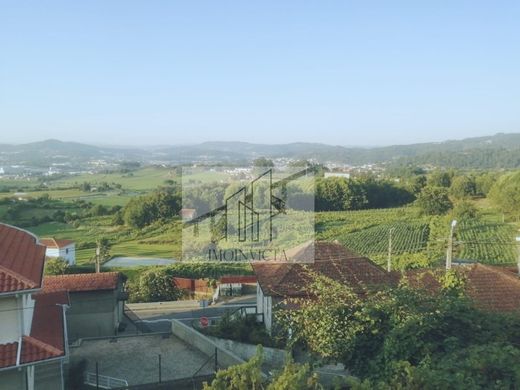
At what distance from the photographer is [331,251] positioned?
595 inches

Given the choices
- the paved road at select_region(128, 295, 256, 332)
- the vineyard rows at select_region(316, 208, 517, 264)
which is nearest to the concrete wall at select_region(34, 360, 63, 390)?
the paved road at select_region(128, 295, 256, 332)

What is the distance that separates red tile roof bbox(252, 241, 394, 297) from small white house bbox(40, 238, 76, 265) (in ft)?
71.8

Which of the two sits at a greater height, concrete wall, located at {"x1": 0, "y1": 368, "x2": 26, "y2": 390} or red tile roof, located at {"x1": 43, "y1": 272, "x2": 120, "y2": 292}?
concrete wall, located at {"x1": 0, "y1": 368, "x2": 26, "y2": 390}

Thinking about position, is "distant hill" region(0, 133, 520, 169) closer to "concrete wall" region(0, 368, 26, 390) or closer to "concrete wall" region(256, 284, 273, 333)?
"concrete wall" region(256, 284, 273, 333)

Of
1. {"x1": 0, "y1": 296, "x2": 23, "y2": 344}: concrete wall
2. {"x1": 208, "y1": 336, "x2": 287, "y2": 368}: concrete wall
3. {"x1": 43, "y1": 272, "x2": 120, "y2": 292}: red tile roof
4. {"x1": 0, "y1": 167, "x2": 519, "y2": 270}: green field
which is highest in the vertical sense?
{"x1": 0, "y1": 296, "x2": 23, "y2": 344}: concrete wall

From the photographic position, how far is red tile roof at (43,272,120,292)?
1390cm

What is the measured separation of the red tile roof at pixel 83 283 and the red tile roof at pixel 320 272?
4.36m

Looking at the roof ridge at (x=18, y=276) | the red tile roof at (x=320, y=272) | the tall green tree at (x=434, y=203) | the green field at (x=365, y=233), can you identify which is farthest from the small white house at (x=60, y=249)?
the tall green tree at (x=434, y=203)

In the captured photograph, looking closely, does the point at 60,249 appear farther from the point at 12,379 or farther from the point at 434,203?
the point at 434,203

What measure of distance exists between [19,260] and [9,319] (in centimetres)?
117

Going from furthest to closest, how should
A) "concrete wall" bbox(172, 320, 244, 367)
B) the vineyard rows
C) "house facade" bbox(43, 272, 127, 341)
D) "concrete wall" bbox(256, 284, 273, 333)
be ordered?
the vineyard rows → "house facade" bbox(43, 272, 127, 341) → "concrete wall" bbox(256, 284, 273, 333) → "concrete wall" bbox(172, 320, 244, 367)

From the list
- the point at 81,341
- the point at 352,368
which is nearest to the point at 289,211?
the point at 81,341

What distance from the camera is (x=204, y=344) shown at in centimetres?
1144

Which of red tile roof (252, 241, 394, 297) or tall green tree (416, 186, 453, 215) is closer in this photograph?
red tile roof (252, 241, 394, 297)
